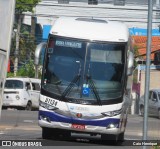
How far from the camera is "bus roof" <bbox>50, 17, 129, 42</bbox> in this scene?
59.6 feet

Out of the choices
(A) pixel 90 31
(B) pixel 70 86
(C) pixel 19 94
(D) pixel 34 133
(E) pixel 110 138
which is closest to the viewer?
Result: (B) pixel 70 86

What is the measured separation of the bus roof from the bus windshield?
15cm

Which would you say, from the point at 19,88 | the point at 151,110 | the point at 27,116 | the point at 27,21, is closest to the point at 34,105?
the point at 19,88

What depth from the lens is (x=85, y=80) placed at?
1786 cm

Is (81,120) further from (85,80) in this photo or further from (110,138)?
(110,138)

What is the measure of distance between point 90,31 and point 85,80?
145cm

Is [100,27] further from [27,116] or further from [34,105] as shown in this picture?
[34,105]

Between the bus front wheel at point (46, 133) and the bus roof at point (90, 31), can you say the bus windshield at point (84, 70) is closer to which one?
the bus roof at point (90, 31)

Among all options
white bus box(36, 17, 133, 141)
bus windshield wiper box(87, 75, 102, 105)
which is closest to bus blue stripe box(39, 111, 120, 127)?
white bus box(36, 17, 133, 141)

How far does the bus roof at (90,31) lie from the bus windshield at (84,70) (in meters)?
0.15

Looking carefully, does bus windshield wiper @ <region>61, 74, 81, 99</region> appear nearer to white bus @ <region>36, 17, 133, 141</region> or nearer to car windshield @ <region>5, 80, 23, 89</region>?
white bus @ <region>36, 17, 133, 141</region>

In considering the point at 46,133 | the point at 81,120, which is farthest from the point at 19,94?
the point at 81,120

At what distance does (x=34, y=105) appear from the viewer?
3912 cm

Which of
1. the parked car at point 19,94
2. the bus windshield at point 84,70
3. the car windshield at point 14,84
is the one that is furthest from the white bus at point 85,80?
the car windshield at point 14,84
